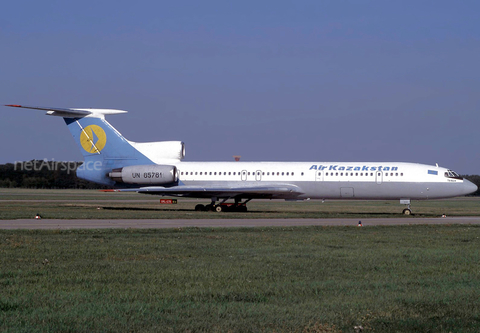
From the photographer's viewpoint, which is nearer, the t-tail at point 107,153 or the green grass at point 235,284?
the green grass at point 235,284

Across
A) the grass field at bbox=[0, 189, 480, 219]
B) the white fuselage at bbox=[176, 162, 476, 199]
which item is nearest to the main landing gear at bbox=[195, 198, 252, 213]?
the grass field at bbox=[0, 189, 480, 219]

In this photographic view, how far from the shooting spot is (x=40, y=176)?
118 metres

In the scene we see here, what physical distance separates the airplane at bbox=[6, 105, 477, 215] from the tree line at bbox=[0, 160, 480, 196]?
73518mm

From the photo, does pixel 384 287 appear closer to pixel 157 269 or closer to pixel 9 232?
pixel 157 269

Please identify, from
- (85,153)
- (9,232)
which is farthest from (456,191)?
(9,232)

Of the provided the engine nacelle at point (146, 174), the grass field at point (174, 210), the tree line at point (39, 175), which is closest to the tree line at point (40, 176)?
the tree line at point (39, 175)

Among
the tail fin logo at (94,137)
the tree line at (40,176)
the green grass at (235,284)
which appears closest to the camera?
the green grass at (235,284)

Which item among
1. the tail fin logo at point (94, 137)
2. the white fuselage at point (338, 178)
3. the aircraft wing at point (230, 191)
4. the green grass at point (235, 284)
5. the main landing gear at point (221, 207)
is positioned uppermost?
the tail fin logo at point (94, 137)

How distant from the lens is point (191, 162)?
4109 centimetres

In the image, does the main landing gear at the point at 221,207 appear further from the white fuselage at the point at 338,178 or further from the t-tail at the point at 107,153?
the t-tail at the point at 107,153

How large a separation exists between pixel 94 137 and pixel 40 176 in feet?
274

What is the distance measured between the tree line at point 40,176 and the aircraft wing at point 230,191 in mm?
76476

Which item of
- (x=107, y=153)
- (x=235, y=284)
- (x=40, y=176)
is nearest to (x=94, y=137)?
(x=107, y=153)

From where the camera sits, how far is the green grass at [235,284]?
25.5 feet
